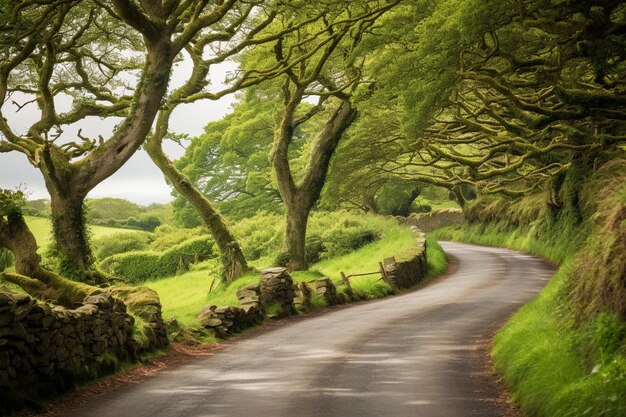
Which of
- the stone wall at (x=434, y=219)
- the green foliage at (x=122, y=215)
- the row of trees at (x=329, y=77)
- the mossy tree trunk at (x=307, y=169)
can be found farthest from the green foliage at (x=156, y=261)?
the green foliage at (x=122, y=215)

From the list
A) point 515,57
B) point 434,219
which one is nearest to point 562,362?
point 515,57

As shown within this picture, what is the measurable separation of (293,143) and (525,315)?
45.4 meters

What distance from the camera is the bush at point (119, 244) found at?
53969mm

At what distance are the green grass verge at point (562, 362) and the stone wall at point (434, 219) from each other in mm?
51329

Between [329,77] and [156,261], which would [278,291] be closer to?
[329,77]

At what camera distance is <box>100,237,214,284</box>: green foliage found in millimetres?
49688

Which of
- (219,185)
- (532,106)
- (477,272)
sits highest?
(219,185)

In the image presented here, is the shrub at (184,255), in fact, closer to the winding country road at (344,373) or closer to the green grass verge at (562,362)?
the winding country road at (344,373)

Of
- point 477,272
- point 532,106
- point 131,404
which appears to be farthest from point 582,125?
point 131,404

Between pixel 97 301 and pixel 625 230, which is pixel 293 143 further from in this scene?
pixel 625 230

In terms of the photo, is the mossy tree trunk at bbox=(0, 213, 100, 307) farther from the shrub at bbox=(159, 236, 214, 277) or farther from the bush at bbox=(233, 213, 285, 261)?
the shrub at bbox=(159, 236, 214, 277)

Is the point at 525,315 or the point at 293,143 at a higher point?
the point at 293,143

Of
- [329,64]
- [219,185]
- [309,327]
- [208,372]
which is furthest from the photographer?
[219,185]

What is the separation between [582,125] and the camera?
24.9 meters
